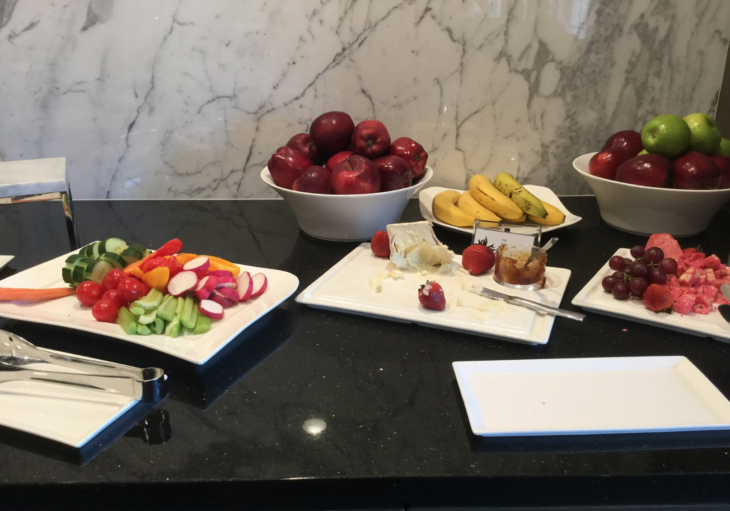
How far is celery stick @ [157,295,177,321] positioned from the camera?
707 millimetres

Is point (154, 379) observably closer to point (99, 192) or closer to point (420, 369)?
point (420, 369)

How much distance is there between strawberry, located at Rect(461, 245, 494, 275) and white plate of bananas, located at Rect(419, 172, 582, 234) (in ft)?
0.55

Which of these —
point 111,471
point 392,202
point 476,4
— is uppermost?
point 476,4

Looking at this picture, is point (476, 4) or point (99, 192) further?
point (99, 192)

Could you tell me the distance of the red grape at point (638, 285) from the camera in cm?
80

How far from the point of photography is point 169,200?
1.39m

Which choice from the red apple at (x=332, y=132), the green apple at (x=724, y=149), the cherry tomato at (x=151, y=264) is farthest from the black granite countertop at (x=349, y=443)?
the green apple at (x=724, y=149)

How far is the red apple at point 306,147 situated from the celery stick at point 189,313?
497 millimetres

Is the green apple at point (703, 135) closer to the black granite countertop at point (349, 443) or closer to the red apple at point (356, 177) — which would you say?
the black granite countertop at point (349, 443)

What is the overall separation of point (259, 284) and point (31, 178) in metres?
0.58

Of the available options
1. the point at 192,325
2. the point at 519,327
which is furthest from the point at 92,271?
the point at 519,327

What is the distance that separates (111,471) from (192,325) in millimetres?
218

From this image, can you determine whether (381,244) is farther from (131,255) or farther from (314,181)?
(131,255)

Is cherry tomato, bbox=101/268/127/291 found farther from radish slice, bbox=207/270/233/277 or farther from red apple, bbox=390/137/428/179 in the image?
red apple, bbox=390/137/428/179
